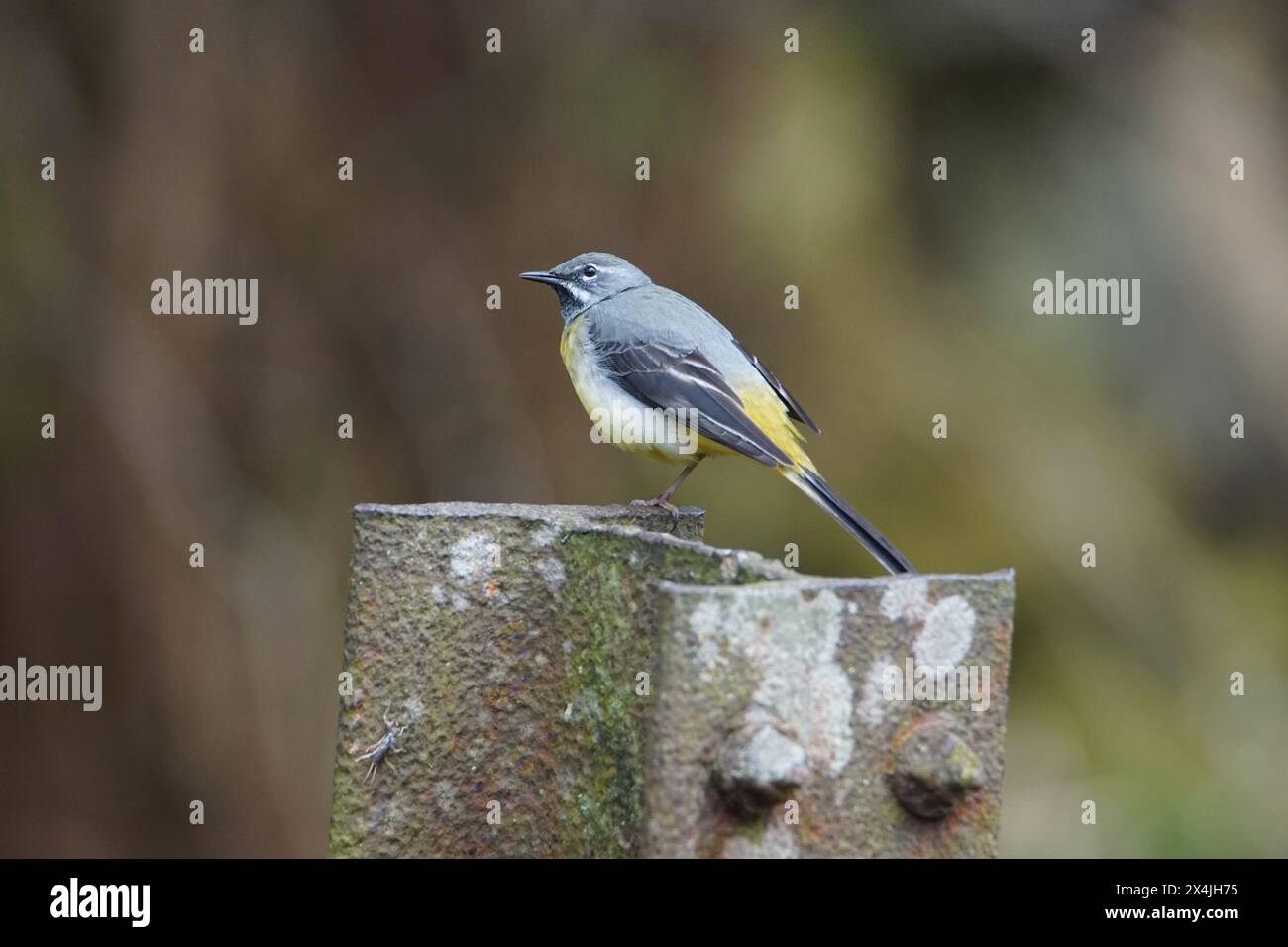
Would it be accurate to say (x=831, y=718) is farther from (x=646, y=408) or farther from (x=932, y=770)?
(x=646, y=408)

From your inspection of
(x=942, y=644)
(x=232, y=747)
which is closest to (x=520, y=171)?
(x=232, y=747)

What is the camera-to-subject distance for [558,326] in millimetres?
7961

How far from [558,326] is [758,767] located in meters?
5.98

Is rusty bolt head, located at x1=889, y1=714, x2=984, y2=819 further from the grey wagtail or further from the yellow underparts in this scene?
the yellow underparts

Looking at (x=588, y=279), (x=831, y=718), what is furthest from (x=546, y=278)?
(x=831, y=718)

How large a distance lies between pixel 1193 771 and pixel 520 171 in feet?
15.9

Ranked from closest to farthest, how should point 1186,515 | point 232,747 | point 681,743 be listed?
point 681,743, point 232,747, point 1186,515

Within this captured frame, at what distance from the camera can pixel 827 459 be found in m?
8.41

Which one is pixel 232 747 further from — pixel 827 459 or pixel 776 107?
pixel 776 107

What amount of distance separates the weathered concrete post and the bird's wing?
136 cm

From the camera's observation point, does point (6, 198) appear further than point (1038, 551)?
No

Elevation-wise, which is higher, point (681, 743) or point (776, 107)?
point (776, 107)

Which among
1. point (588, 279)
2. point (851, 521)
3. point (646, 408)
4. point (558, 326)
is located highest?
point (558, 326)

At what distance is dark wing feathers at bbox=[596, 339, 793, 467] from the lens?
181 inches
